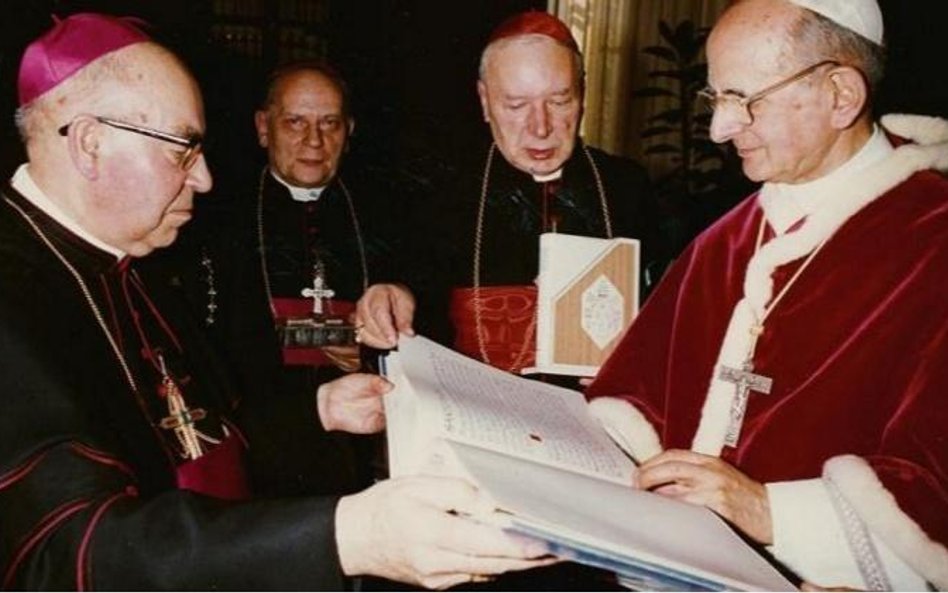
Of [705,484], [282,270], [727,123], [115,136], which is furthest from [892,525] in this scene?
[282,270]

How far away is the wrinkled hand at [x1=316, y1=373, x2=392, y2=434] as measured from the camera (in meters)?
2.16

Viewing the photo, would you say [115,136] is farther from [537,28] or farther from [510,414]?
[537,28]

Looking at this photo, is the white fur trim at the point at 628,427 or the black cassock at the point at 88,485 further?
the white fur trim at the point at 628,427

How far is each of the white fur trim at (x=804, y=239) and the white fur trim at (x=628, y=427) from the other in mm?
125

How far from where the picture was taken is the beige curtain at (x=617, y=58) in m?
7.99

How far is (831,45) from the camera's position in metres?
1.93

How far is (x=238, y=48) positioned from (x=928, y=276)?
749cm

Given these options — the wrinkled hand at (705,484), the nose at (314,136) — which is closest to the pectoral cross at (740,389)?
A: the wrinkled hand at (705,484)

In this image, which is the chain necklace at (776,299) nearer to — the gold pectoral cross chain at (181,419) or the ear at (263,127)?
the gold pectoral cross chain at (181,419)

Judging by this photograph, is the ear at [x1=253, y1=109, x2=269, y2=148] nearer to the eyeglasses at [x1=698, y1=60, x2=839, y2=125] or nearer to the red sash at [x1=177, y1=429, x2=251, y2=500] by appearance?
the red sash at [x1=177, y1=429, x2=251, y2=500]

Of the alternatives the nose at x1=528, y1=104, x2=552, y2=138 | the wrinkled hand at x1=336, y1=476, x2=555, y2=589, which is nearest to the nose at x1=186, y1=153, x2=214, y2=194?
the wrinkled hand at x1=336, y1=476, x2=555, y2=589

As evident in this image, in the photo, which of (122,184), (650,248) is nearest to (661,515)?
(122,184)

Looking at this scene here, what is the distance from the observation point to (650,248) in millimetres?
3471

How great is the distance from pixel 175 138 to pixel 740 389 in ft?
4.85
